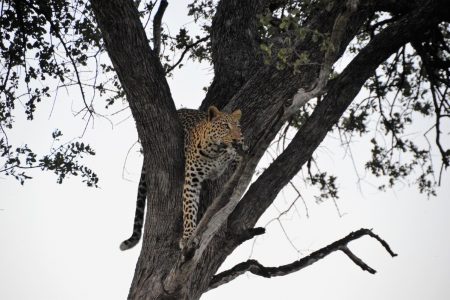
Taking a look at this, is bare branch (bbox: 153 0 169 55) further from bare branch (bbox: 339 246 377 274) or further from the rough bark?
bare branch (bbox: 339 246 377 274)

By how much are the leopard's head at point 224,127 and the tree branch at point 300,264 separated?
1.23 meters

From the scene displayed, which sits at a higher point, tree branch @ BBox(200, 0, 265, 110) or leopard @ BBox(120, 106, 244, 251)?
tree branch @ BBox(200, 0, 265, 110)

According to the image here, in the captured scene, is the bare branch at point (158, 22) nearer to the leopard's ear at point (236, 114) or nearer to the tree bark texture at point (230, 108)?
the tree bark texture at point (230, 108)

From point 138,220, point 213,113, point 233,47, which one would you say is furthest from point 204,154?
point 233,47

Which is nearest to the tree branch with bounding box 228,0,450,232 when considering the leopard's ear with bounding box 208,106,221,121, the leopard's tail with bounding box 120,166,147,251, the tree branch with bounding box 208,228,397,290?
the tree branch with bounding box 208,228,397,290

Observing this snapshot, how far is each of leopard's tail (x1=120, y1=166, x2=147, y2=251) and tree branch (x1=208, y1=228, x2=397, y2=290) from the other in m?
1.07

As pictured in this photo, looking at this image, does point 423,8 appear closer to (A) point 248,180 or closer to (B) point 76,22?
(A) point 248,180

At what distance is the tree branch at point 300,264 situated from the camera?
6289 mm

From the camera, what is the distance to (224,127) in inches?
244

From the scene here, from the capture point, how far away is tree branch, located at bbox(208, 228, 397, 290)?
629 cm

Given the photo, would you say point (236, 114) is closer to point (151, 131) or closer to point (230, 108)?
point (230, 108)

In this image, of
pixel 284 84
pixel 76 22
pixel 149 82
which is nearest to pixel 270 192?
pixel 284 84

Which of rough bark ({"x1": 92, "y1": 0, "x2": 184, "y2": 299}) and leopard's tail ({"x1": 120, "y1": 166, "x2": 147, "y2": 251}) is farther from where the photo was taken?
leopard's tail ({"x1": 120, "y1": 166, "x2": 147, "y2": 251})

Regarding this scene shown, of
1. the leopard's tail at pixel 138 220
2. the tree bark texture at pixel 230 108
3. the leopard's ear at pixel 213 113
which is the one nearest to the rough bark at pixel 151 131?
the tree bark texture at pixel 230 108
